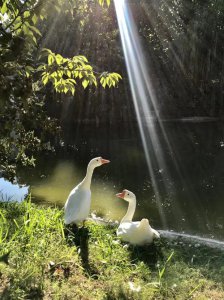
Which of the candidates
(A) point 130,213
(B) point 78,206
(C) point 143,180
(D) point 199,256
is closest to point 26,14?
(B) point 78,206

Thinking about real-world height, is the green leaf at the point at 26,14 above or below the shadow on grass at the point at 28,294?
above

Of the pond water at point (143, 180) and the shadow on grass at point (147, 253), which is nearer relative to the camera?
the shadow on grass at point (147, 253)

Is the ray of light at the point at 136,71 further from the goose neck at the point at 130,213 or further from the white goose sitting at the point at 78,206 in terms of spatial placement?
the white goose sitting at the point at 78,206

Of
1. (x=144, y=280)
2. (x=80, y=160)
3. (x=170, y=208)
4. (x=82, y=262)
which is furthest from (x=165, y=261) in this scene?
(x=80, y=160)

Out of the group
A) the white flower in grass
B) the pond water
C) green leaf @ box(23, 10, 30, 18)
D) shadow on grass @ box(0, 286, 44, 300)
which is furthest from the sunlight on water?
green leaf @ box(23, 10, 30, 18)

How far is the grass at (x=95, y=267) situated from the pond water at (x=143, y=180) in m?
2.62

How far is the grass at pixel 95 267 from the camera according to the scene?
313cm

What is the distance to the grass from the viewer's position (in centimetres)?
313

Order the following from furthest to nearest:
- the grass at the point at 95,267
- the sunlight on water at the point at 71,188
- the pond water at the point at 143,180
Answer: the sunlight on water at the point at 71,188
the pond water at the point at 143,180
the grass at the point at 95,267

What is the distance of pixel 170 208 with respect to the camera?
27.5 feet

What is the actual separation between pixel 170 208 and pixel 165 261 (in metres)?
4.14

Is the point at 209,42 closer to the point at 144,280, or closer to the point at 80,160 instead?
the point at 80,160

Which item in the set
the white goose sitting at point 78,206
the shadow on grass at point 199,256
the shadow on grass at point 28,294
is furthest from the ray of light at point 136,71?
the shadow on grass at point 28,294

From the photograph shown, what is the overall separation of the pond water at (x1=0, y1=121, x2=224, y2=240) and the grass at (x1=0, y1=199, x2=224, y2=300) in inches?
103
